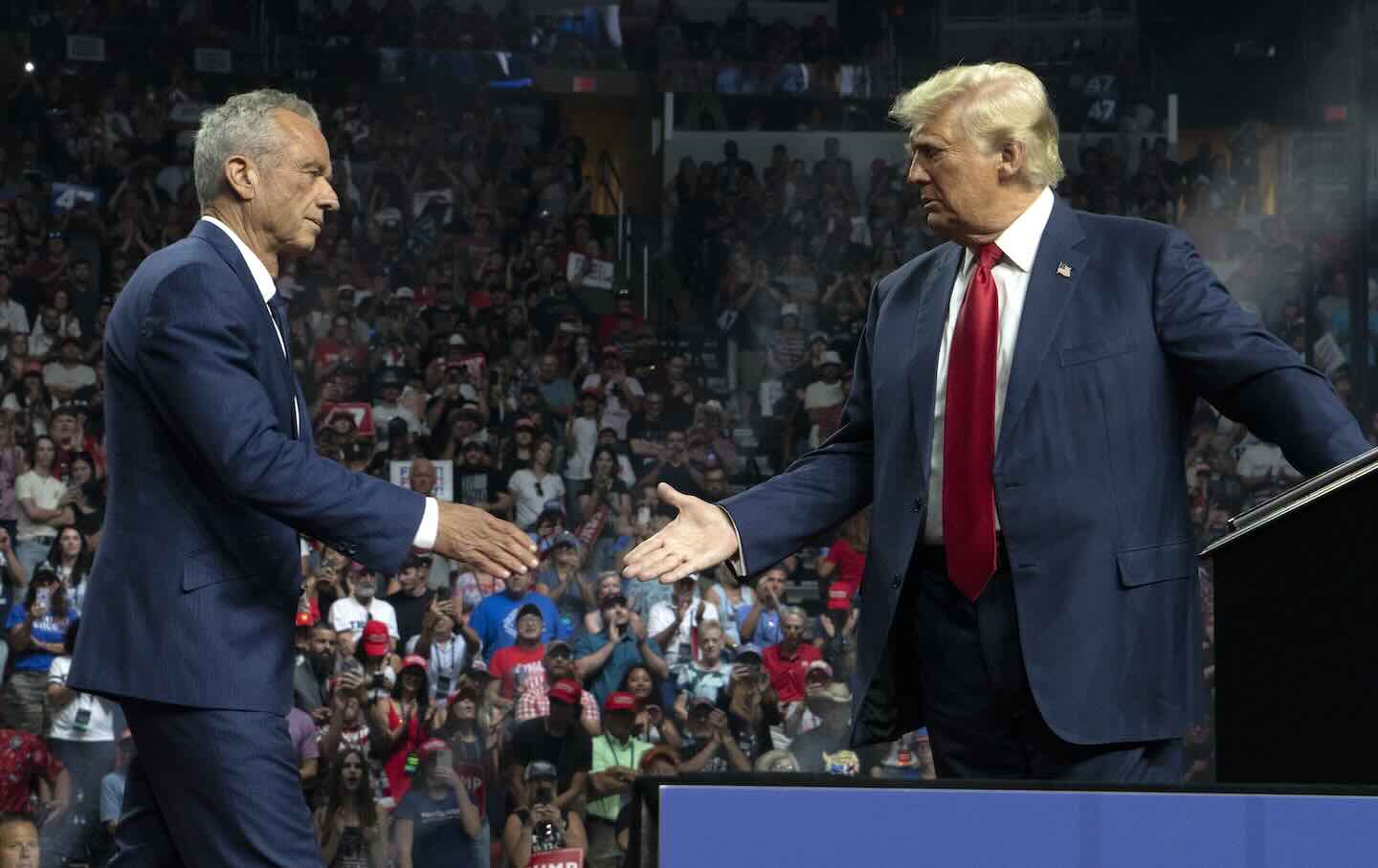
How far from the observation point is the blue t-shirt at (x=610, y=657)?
693 cm

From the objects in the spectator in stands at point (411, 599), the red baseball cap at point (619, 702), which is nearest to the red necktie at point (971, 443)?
the red baseball cap at point (619, 702)

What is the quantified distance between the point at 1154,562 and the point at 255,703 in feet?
3.78

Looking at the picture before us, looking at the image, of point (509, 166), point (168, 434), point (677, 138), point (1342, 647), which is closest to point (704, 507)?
point (168, 434)

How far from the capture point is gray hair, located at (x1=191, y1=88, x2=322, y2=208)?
2379mm

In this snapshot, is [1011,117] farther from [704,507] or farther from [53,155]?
[53,155]

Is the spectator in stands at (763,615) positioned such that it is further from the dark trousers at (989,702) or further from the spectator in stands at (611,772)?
the dark trousers at (989,702)

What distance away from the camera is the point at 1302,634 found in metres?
1.71

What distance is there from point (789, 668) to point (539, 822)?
137 centimetres

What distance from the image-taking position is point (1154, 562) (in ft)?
6.64

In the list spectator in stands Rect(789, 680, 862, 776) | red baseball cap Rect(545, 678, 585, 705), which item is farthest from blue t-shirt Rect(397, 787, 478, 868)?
spectator in stands Rect(789, 680, 862, 776)

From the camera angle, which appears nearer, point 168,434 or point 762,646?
point 168,434

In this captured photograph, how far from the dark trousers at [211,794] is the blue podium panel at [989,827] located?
0.93m

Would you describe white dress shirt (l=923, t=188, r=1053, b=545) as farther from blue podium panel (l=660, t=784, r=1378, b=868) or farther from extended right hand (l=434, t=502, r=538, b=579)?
blue podium panel (l=660, t=784, r=1378, b=868)

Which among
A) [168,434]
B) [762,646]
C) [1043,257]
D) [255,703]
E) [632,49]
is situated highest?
[632,49]
